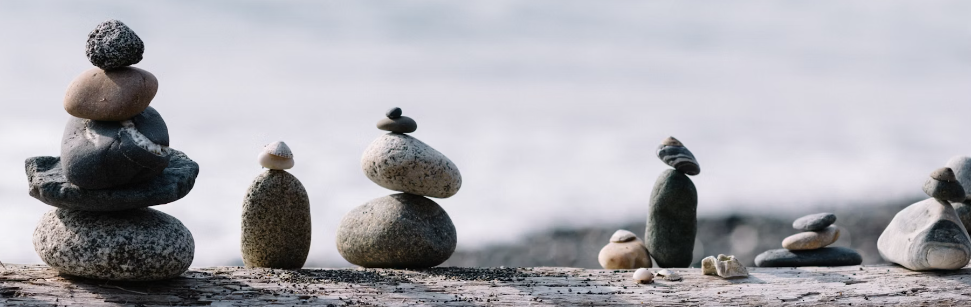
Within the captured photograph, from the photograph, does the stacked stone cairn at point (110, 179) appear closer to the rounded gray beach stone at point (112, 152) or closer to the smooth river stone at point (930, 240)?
the rounded gray beach stone at point (112, 152)

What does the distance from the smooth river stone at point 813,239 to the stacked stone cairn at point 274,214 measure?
12.2ft

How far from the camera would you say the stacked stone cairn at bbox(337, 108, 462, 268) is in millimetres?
6871

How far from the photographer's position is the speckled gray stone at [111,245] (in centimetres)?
544

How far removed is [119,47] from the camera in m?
5.48

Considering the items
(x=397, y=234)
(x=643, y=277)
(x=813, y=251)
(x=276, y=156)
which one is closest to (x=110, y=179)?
(x=276, y=156)

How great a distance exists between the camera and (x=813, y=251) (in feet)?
24.4

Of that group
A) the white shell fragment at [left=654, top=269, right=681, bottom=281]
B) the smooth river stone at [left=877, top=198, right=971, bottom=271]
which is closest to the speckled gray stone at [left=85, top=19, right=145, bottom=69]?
the white shell fragment at [left=654, top=269, right=681, bottom=281]

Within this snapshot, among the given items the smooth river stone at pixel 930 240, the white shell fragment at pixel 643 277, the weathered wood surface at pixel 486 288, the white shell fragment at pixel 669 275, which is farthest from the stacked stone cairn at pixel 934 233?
the white shell fragment at pixel 643 277

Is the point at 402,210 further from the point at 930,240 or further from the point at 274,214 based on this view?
the point at 930,240

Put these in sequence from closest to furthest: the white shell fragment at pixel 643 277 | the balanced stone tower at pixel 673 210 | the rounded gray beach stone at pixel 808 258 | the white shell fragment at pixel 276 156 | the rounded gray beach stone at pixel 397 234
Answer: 1. the white shell fragment at pixel 643 277
2. the white shell fragment at pixel 276 156
3. the rounded gray beach stone at pixel 397 234
4. the rounded gray beach stone at pixel 808 258
5. the balanced stone tower at pixel 673 210

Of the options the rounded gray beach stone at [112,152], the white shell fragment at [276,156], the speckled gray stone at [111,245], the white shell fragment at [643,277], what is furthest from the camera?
the white shell fragment at [276,156]

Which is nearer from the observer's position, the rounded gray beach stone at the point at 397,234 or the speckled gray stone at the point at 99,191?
the speckled gray stone at the point at 99,191

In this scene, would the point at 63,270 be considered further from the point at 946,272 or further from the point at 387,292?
the point at 946,272

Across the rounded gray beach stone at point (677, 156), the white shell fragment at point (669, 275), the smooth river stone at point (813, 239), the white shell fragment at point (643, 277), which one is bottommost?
the white shell fragment at point (643, 277)
